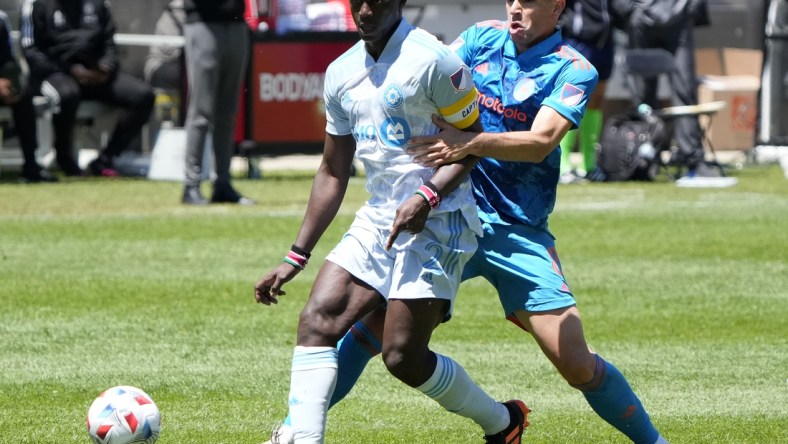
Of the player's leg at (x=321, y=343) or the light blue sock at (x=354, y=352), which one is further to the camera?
the light blue sock at (x=354, y=352)

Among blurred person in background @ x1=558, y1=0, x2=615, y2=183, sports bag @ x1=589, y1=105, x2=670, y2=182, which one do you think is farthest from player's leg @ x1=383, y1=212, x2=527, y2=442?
sports bag @ x1=589, y1=105, x2=670, y2=182

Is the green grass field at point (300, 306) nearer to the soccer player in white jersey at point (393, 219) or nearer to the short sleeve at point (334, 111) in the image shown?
the soccer player in white jersey at point (393, 219)

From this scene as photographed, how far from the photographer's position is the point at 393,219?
529 centimetres

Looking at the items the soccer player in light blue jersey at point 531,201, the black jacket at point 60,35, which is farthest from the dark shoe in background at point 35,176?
the soccer player in light blue jersey at point 531,201

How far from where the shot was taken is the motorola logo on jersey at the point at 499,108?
5680 mm

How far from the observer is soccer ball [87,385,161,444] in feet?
18.6

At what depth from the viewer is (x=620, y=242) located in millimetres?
12008

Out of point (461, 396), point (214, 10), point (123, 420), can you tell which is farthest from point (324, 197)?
point (214, 10)

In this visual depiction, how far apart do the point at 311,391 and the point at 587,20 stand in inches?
443

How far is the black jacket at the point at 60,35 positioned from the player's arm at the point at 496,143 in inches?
486

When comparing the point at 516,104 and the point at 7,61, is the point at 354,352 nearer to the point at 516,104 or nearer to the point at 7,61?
the point at 516,104

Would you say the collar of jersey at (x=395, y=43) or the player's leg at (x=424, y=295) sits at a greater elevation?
the collar of jersey at (x=395, y=43)

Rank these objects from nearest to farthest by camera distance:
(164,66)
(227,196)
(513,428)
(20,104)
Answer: (513,428), (227,196), (20,104), (164,66)

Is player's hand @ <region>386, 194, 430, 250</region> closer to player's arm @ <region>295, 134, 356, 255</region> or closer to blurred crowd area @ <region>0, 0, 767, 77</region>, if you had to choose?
player's arm @ <region>295, 134, 356, 255</region>
